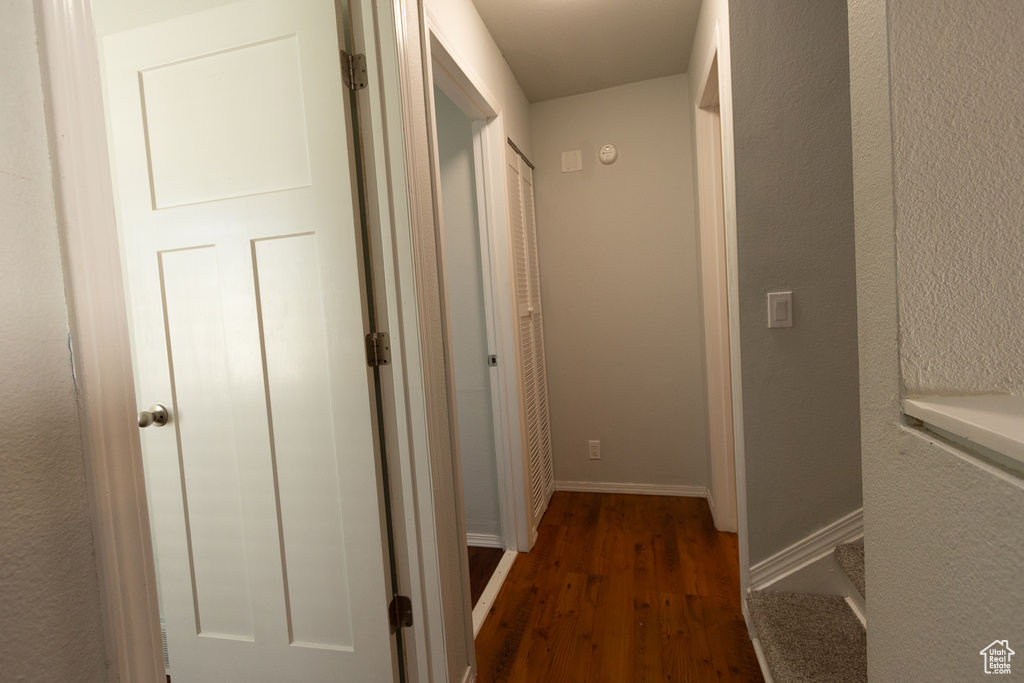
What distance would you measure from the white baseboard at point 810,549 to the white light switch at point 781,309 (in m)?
0.65

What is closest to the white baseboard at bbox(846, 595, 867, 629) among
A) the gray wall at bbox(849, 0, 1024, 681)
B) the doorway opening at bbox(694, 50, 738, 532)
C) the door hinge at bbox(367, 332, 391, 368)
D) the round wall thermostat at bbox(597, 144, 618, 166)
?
the doorway opening at bbox(694, 50, 738, 532)

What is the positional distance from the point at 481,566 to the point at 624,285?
68.7 inches

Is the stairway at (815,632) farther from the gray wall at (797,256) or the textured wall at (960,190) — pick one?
the textured wall at (960,190)

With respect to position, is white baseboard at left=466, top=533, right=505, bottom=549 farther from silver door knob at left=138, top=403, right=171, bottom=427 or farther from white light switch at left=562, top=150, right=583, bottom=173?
white light switch at left=562, top=150, right=583, bottom=173

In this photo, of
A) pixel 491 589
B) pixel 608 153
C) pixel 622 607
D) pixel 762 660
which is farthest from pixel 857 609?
pixel 608 153

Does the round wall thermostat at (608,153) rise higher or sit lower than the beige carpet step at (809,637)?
higher

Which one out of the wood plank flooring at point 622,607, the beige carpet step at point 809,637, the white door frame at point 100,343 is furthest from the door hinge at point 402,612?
the beige carpet step at point 809,637

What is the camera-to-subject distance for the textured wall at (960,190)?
0.58 metres

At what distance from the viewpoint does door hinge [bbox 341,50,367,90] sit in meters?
1.29

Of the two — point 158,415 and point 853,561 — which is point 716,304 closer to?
point 853,561

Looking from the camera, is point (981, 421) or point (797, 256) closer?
point (981, 421)

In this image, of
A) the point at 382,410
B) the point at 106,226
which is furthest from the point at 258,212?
the point at 106,226

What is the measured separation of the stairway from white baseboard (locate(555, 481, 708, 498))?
130 cm

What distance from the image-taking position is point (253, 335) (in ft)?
4.46
